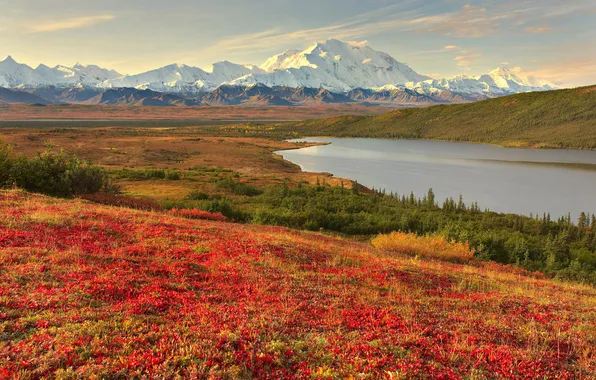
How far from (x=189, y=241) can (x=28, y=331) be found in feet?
30.9

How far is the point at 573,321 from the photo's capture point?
35.1 feet

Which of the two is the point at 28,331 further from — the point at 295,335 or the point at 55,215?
the point at 55,215

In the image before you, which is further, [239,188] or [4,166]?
[239,188]

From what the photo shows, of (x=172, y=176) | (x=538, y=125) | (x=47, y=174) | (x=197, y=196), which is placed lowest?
(x=197, y=196)

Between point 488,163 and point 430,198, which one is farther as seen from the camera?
point 488,163

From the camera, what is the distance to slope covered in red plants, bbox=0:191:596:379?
22.1 feet

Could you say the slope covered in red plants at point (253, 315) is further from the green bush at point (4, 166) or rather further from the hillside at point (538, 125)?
the hillside at point (538, 125)

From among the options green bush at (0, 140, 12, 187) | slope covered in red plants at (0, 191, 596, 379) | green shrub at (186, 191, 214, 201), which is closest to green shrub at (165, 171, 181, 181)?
green shrub at (186, 191, 214, 201)

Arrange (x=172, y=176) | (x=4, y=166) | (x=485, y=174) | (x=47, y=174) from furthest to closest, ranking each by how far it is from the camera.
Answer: (x=485, y=174)
(x=172, y=176)
(x=47, y=174)
(x=4, y=166)

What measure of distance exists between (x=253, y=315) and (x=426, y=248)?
63.4 ft

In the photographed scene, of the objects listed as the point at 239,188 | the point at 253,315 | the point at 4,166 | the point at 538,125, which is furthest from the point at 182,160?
the point at 538,125

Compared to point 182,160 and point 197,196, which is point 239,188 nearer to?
point 197,196

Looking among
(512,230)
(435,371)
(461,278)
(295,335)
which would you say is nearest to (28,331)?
(295,335)

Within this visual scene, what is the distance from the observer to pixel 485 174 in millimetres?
82875
